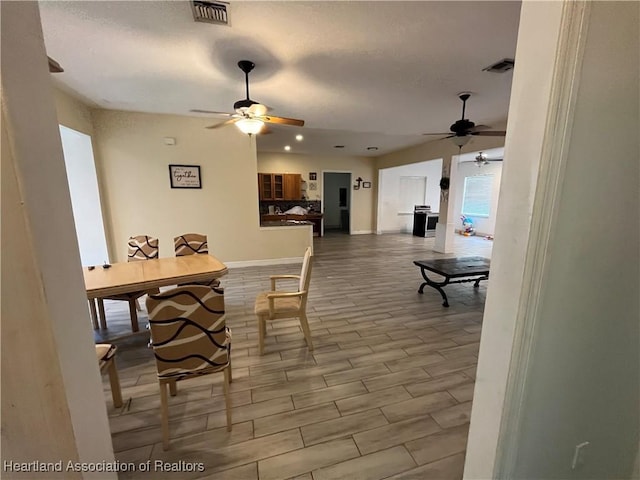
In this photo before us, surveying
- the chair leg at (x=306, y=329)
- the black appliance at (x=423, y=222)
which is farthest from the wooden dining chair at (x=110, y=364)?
the black appliance at (x=423, y=222)

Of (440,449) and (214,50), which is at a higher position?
(214,50)

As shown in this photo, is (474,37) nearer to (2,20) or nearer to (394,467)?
(2,20)

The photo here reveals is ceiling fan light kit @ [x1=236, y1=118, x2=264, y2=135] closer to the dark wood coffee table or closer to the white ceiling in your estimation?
the white ceiling

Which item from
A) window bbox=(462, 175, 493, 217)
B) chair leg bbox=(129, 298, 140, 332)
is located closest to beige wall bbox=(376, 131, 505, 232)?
window bbox=(462, 175, 493, 217)

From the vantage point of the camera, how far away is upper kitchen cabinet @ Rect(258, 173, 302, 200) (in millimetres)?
8406

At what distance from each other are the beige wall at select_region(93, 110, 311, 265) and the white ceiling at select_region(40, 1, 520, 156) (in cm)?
36

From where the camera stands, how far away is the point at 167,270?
239 cm

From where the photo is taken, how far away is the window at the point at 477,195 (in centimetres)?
917

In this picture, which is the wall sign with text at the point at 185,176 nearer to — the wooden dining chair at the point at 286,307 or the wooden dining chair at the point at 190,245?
the wooden dining chair at the point at 190,245

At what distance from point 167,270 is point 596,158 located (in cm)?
274

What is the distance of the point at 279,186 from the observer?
852cm

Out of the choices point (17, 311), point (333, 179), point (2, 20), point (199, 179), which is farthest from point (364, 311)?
point (333, 179)

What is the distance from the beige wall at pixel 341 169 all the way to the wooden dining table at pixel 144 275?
6284 millimetres

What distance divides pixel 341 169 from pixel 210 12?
7370 mm
